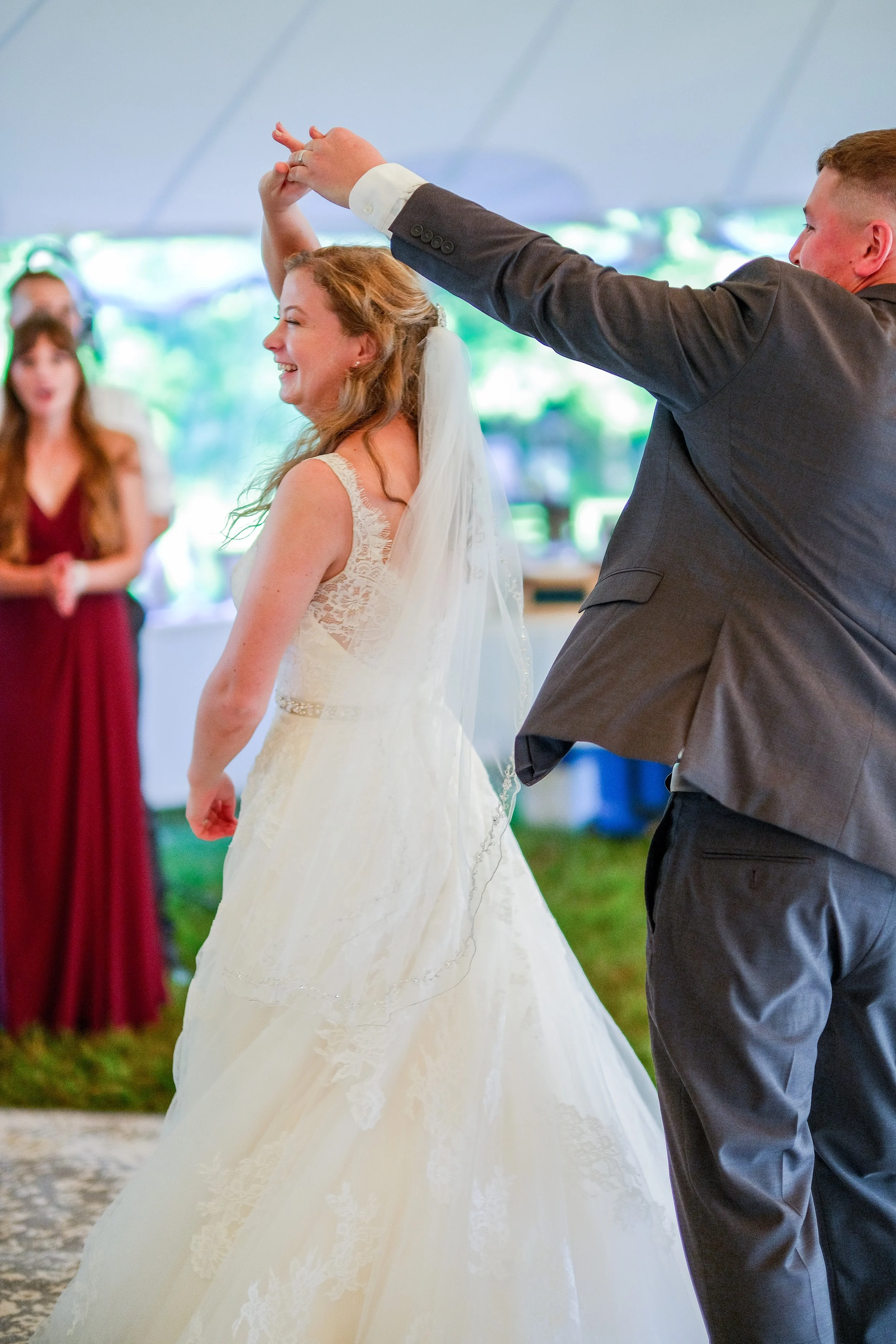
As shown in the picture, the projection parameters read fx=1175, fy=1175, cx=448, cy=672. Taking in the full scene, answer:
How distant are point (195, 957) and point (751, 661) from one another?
8.12 ft

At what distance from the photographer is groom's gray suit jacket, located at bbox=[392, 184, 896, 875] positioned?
51.1 inches

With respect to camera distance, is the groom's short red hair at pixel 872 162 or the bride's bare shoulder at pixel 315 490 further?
the bride's bare shoulder at pixel 315 490

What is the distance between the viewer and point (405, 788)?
1.77 metres

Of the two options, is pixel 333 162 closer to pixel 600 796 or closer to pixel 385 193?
pixel 385 193

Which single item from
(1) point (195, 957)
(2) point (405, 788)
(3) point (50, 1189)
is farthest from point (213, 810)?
(1) point (195, 957)

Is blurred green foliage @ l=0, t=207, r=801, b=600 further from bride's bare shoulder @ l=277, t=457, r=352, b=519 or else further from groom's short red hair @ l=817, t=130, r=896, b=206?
groom's short red hair @ l=817, t=130, r=896, b=206

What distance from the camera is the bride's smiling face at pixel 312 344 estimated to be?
1870 millimetres

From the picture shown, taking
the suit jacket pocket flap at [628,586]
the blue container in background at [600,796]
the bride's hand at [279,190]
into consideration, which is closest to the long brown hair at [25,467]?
the bride's hand at [279,190]

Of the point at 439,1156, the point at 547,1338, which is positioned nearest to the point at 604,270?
the point at 439,1156

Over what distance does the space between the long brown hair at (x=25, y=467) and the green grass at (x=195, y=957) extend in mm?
1247

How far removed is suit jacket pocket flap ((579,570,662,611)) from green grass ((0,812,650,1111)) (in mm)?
2107

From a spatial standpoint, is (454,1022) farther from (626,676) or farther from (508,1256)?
(626,676)

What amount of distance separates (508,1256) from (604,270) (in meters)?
1.29

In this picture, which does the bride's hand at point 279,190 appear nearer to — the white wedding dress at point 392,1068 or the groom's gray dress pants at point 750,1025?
the white wedding dress at point 392,1068
